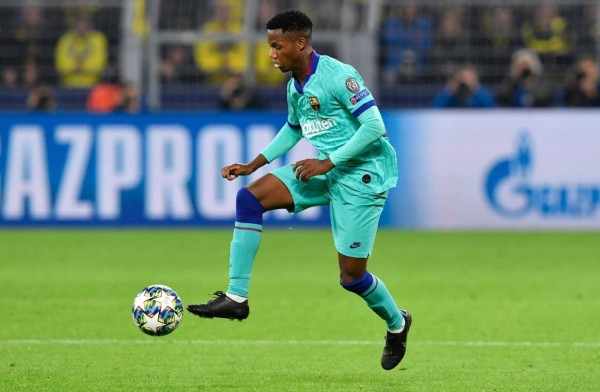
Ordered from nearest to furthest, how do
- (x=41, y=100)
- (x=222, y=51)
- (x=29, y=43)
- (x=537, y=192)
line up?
1. (x=537, y=192)
2. (x=41, y=100)
3. (x=222, y=51)
4. (x=29, y=43)

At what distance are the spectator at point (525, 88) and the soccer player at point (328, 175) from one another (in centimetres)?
1034

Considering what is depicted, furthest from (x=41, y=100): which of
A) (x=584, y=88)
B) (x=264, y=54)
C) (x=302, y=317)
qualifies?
(x=302, y=317)

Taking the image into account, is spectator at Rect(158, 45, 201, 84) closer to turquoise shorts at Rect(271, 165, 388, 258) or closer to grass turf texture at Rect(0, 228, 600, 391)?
grass turf texture at Rect(0, 228, 600, 391)

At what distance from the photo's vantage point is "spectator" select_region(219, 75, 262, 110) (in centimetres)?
1739

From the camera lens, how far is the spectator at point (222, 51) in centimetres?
1870

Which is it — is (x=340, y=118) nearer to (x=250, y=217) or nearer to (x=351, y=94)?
(x=351, y=94)

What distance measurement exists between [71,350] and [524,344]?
118 inches

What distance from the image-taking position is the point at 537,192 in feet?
54.6

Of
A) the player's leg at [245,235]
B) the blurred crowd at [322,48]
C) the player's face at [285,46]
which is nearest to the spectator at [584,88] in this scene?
the blurred crowd at [322,48]

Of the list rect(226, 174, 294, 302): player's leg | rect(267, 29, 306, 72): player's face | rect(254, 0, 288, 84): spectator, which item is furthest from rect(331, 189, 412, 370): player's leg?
rect(254, 0, 288, 84): spectator

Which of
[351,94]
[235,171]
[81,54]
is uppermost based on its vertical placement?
[351,94]

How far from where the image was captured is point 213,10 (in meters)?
18.7

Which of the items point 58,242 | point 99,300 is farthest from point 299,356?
point 58,242

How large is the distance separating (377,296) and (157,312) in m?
1.26
